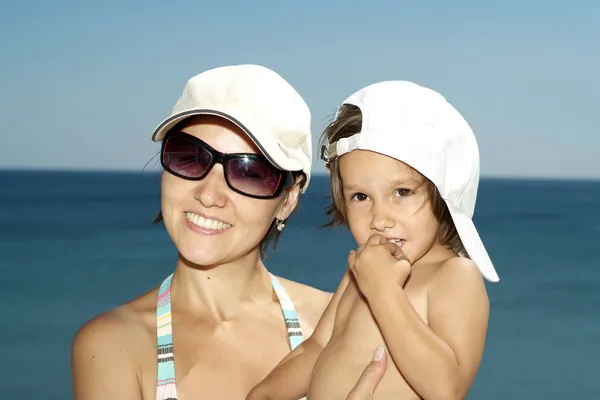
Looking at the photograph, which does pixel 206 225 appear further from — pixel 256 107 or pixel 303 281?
pixel 303 281

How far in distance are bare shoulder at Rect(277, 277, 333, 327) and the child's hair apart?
47cm

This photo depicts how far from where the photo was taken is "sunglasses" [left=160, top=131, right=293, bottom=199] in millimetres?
3490

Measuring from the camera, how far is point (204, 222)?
3518 mm

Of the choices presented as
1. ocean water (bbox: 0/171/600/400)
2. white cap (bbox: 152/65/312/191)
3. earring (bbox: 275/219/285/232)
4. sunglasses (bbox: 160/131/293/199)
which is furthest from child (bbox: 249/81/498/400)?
ocean water (bbox: 0/171/600/400)

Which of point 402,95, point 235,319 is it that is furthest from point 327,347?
point 402,95

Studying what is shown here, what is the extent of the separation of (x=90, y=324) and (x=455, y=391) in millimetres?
1322

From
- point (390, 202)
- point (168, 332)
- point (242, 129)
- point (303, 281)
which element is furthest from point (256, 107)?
point (303, 281)

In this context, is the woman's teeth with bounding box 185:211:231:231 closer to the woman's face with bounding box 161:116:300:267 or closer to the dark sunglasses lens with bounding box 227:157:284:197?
the woman's face with bounding box 161:116:300:267

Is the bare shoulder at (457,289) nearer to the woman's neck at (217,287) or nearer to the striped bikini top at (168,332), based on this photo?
the striped bikini top at (168,332)

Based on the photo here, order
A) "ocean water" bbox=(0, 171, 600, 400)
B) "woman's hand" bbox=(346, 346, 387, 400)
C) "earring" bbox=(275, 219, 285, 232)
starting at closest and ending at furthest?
"woman's hand" bbox=(346, 346, 387, 400), "earring" bbox=(275, 219, 285, 232), "ocean water" bbox=(0, 171, 600, 400)

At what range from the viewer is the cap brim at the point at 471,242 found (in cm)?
341

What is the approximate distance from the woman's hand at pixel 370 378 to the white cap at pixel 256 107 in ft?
2.53

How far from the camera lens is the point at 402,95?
3.45 m

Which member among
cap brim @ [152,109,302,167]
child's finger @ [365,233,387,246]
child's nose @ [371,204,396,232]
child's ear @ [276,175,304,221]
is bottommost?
child's ear @ [276,175,304,221]
